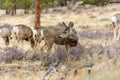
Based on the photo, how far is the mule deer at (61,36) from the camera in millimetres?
12062

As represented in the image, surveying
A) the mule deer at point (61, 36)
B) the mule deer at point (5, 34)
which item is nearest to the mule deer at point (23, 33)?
the mule deer at point (5, 34)

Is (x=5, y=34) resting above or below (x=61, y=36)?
below

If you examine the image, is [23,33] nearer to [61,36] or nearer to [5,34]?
[5,34]

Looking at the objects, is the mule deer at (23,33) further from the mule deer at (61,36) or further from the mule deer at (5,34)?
the mule deer at (61,36)

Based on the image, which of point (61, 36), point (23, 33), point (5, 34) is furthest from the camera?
point (5, 34)

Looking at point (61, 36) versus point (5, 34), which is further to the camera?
point (5, 34)

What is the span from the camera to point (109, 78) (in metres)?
3.72

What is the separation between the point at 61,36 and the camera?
1205 centimetres

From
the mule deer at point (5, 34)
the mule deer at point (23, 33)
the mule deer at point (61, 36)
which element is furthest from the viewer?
the mule deer at point (5, 34)

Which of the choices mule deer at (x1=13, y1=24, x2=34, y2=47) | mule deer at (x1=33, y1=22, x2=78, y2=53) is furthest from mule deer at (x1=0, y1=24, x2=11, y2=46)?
mule deer at (x1=33, y1=22, x2=78, y2=53)

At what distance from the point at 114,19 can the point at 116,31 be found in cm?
90

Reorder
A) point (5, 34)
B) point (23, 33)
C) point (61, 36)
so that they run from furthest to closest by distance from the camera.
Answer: point (5, 34) → point (23, 33) → point (61, 36)

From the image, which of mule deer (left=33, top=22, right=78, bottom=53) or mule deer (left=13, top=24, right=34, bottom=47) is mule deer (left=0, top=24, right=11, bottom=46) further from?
mule deer (left=33, top=22, right=78, bottom=53)

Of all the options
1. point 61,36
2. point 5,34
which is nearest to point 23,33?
point 5,34
